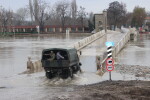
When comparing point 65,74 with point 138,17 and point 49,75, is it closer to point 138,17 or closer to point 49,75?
point 49,75

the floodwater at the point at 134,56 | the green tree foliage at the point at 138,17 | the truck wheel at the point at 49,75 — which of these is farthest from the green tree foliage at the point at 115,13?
the truck wheel at the point at 49,75

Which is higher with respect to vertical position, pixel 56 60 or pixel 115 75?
pixel 56 60

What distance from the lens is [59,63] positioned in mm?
20984

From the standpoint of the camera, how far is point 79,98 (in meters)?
13.4

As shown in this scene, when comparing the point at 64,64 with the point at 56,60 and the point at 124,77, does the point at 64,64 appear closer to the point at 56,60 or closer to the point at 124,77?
the point at 56,60

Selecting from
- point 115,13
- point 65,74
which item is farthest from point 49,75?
point 115,13

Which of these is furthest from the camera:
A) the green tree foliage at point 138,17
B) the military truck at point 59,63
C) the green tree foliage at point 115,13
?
the green tree foliage at point 138,17

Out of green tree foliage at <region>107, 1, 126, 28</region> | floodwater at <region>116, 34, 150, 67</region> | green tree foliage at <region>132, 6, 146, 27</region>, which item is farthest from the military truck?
green tree foliage at <region>132, 6, 146, 27</region>

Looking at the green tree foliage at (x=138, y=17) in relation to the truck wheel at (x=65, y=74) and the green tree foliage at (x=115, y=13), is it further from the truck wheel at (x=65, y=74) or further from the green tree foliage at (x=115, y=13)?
the truck wheel at (x=65, y=74)

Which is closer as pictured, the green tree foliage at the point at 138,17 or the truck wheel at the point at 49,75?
the truck wheel at the point at 49,75

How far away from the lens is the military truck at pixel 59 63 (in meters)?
21.0

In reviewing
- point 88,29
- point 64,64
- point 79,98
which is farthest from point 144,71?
point 88,29

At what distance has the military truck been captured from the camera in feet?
69.0

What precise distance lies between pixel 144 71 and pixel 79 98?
13.1m
